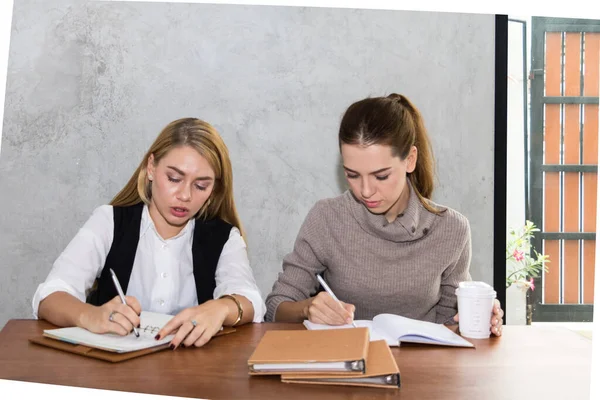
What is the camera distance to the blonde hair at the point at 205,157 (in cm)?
190

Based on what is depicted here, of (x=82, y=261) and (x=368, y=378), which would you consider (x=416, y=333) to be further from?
(x=82, y=261)

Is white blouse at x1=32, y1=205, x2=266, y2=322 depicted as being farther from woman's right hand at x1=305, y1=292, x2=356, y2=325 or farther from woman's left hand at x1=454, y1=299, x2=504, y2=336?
woman's left hand at x1=454, y1=299, x2=504, y2=336

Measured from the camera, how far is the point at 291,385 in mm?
1117

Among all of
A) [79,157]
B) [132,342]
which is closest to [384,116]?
[132,342]

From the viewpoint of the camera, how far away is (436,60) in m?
2.77

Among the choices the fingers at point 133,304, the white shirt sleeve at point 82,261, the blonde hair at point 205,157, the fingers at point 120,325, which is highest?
the blonde hair at point 205,157

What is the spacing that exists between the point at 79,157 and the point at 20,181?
0.84ft

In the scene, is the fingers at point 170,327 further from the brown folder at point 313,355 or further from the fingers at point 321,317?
the fingers at point 321,317

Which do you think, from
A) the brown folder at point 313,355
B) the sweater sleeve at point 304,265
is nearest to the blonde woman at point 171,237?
the sweater sleeve at point 304,265

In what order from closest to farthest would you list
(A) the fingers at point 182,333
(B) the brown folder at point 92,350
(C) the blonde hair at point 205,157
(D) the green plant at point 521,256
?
(B) the brown folder at point 92,350 → (A) the fingers at point 182,333 → (C) the blonde hair at point 205,157 → (D) the green plant at point 521,256

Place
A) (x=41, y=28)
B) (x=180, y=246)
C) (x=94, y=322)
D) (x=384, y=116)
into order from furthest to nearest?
(x=41, y=28) < (x=180, y=246) < (x=384, y=116) < (x=94, y=322)

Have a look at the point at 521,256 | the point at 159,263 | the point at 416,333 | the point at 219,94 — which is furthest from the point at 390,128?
the point at 521,256

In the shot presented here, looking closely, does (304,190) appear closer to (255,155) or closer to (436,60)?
(255,155)

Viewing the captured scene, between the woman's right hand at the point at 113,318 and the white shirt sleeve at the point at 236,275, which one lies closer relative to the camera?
the woman's right hand at the point at 113,318
